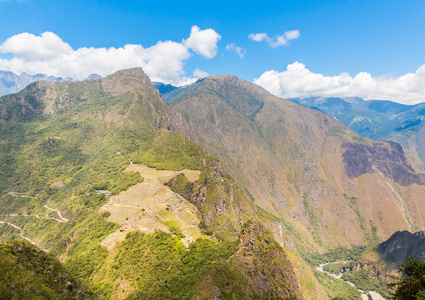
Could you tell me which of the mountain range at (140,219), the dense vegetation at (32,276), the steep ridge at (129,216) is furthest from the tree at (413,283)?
the dense vegetation at (32,276)

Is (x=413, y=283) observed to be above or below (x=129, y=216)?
above

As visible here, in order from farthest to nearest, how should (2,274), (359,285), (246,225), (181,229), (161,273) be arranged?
1. (359,285)
2. (181,229)
3. (246,225)
4. (161,273)
5. (2,274)

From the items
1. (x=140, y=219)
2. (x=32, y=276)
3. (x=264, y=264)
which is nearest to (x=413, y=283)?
(x=264, y=264)

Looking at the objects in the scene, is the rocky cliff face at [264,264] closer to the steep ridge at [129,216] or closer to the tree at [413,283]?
the steep ridge at [129,216]

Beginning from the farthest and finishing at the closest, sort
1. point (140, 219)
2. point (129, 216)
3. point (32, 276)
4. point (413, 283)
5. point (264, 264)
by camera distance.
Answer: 1. point (129, 216)
2. point (140, 219)
3. point (264, 264)
4. point (32, 276)
5. point (413, 283)

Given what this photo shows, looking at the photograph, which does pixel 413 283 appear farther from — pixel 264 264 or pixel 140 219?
pixel 140 219

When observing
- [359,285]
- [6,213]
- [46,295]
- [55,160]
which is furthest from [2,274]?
[359,285]

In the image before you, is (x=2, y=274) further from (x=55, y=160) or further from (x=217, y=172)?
(x=55, y=160)

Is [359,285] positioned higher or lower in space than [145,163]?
lower
